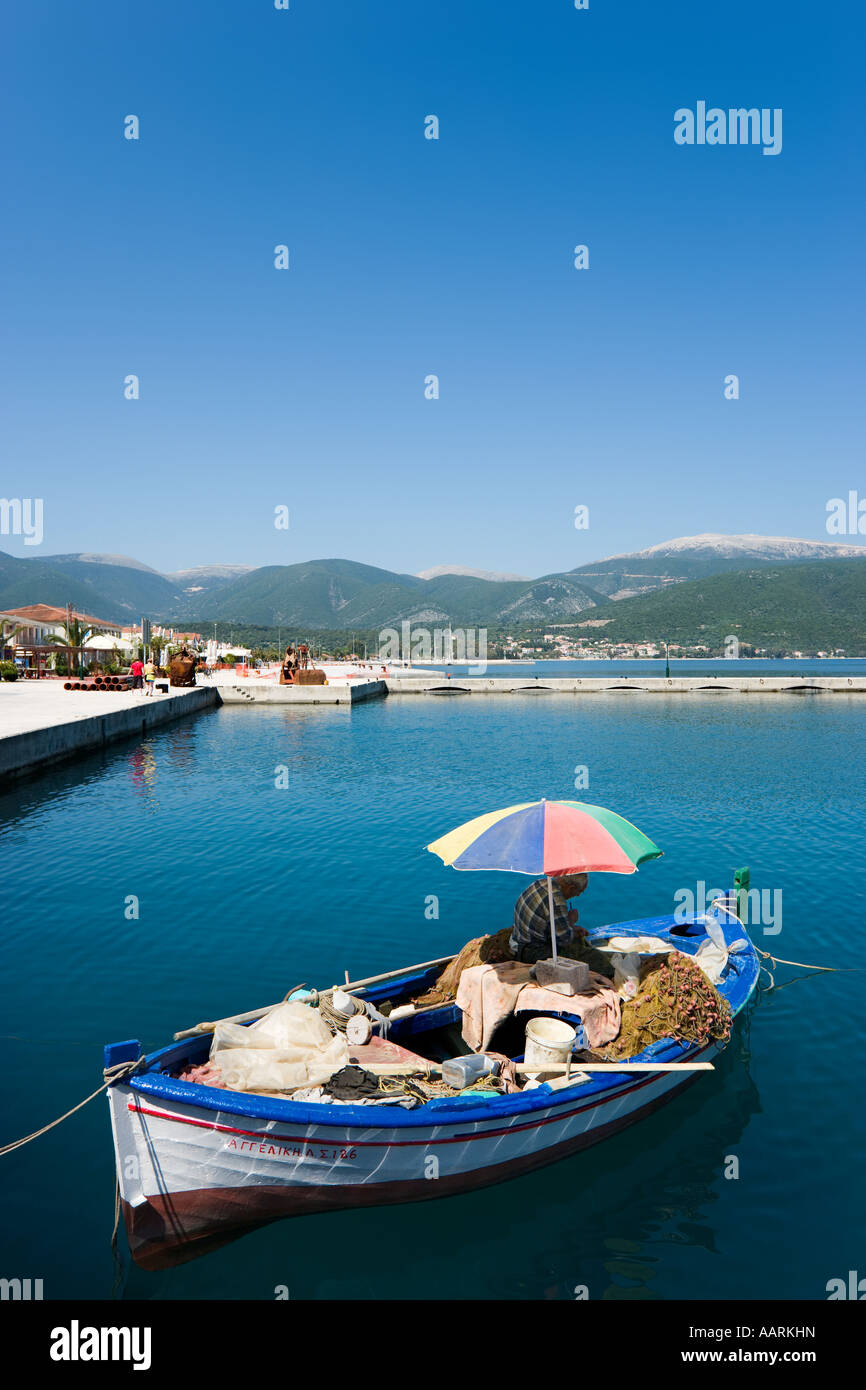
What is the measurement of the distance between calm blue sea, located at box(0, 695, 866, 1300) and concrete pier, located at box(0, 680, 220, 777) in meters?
1.27

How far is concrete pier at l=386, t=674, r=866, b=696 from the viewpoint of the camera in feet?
278

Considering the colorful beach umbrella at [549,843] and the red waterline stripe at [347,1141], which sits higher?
the colorful beach umbrella at [549,843]

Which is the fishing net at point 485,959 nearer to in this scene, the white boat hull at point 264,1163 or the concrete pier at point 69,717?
the white boat hull at point 264,1163

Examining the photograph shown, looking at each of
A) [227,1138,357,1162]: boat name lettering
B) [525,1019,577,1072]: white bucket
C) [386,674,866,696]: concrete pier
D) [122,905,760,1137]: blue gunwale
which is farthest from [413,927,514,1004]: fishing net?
[386,674,866,696]: concrete pier

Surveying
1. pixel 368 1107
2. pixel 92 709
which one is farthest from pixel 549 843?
pixel 92 709

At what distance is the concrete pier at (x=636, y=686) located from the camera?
84625 mm

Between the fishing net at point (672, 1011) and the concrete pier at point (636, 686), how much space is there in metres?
77.0

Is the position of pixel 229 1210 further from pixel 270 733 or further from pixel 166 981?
pixel 270 733

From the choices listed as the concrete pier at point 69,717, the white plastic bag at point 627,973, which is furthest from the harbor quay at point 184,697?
the white plastic bag at point 627,973

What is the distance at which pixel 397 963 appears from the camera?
14227 mm

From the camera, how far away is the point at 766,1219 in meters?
8.07
